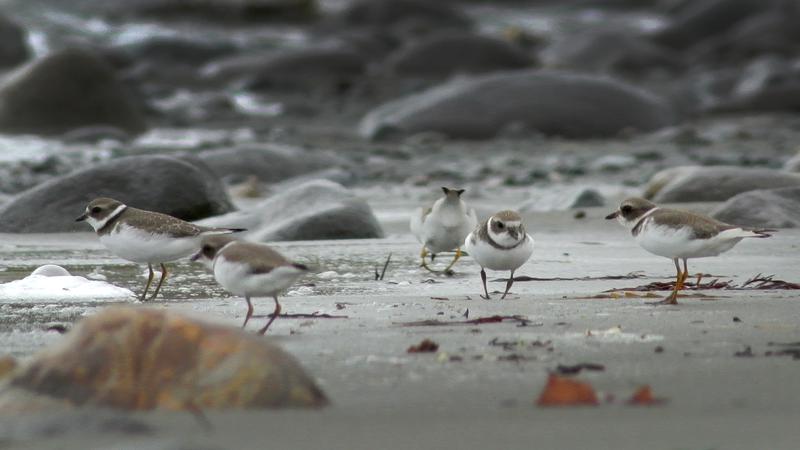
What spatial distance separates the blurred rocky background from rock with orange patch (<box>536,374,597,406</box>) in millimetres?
4131

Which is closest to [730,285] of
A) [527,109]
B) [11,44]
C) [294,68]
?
[527,109]

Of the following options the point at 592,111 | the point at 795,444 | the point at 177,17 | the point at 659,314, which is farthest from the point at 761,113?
the point at 177,17

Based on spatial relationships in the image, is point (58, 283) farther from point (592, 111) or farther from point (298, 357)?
point (592, 111)

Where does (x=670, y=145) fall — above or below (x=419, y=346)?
above

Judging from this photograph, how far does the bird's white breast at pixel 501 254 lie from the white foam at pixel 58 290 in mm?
1541

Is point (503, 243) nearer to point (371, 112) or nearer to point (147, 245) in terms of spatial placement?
point (147, 245)

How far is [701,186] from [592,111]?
8.24 m

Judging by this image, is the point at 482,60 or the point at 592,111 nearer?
the point at 592,111

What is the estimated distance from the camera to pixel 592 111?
1658 cm

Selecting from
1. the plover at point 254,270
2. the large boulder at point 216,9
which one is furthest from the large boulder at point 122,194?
the large boulder at point 216,9

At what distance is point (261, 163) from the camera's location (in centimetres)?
1212

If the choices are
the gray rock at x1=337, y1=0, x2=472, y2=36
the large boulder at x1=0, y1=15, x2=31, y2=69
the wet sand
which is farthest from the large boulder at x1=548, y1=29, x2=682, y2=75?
the wet sand

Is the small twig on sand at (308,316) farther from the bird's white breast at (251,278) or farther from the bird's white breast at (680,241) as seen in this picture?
the bird's white breast at (680,241)

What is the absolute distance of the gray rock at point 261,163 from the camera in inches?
468
